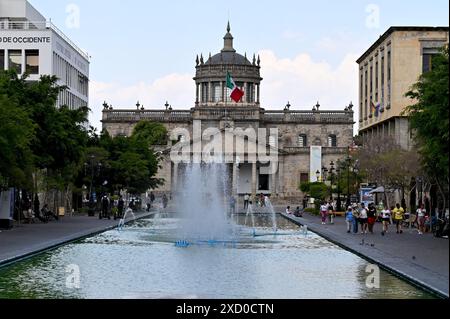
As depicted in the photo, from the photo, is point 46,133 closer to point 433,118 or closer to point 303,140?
point 433,118

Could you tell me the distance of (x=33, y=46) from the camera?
85.9m

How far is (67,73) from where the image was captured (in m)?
95.2

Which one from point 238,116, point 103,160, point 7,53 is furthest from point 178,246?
point 238,116

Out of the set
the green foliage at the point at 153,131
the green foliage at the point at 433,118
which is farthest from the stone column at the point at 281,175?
the green foliage at the point at 433,118

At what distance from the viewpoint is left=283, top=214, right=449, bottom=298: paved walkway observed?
2300cm

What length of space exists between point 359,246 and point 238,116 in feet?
363

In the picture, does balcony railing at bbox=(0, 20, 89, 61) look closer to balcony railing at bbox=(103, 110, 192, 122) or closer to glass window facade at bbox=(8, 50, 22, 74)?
glass window facade at bbox=(8, 50, 22, 74)

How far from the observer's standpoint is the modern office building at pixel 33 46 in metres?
85.9

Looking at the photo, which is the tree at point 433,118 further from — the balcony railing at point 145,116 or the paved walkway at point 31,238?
the balcony railing at point 145,116

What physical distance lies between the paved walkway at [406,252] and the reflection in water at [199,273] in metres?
0.44

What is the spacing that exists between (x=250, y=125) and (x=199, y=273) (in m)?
121

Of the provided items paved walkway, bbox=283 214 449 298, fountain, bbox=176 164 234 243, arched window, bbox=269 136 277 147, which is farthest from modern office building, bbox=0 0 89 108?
arched window, bbox=269 136 277 147

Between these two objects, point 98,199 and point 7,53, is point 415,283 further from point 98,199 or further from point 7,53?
point 7,53

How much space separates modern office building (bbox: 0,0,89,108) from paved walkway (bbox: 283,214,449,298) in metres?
43.8
